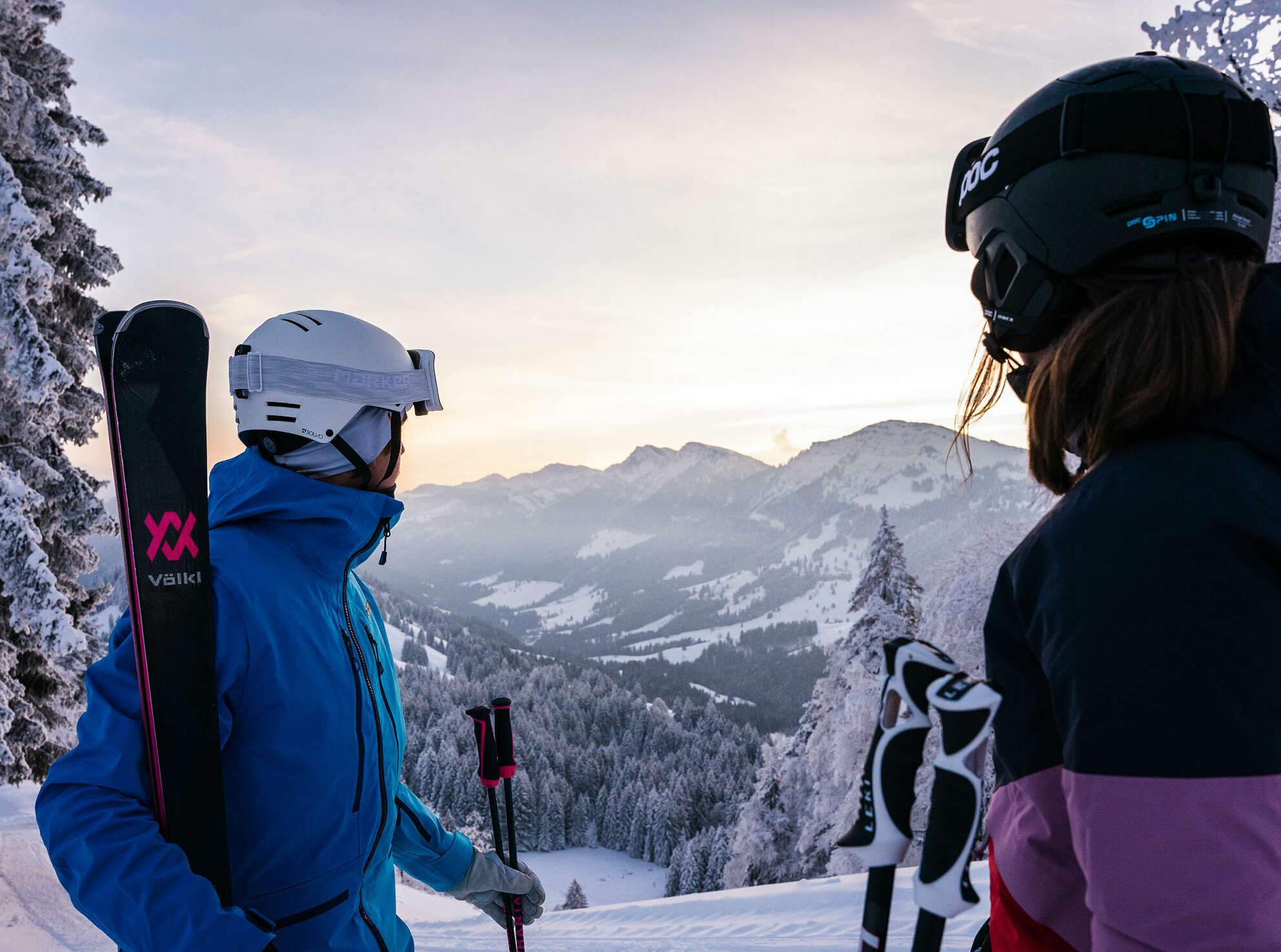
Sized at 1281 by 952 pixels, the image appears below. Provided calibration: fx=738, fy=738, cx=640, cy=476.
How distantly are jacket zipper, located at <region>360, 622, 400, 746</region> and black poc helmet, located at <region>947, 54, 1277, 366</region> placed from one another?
2290 mm

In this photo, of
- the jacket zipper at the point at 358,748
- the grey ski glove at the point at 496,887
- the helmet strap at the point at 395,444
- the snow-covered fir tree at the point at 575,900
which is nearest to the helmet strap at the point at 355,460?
the helmet strap at the point at 395,444

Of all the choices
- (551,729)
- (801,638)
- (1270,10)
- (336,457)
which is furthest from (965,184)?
(801,638)

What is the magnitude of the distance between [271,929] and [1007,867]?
6.33ft

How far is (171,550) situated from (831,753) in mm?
19736

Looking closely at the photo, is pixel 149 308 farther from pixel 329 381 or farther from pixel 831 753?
pixel 831 753

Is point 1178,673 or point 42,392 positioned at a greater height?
point 42,392

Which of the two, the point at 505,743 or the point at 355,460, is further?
the point at 505,743

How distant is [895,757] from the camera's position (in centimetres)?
111

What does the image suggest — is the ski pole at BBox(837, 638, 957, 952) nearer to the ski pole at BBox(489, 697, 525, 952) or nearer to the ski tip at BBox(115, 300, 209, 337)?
the ski tip at BBox(115, 300, 209, 337)

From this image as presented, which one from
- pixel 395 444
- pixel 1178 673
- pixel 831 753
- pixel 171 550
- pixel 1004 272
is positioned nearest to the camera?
pixel 1178 673

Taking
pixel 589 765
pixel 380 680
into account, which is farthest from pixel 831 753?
pixel 589 765

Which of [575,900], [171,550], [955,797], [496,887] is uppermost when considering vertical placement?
[171,550]

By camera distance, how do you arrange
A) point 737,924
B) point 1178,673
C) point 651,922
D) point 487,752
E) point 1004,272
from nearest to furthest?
1. point 1178,673
2. point 1004,272
3. point 487,752
4. point 737,924
5. point 651,922

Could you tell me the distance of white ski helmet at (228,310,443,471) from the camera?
107 inches
